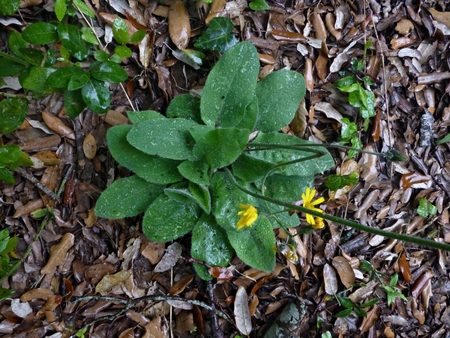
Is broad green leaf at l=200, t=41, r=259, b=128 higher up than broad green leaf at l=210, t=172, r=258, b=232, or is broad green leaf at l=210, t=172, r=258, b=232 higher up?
broad green leaf at l=200, t=41, r=259, b=128

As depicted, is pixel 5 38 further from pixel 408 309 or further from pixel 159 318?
pixel 408 309

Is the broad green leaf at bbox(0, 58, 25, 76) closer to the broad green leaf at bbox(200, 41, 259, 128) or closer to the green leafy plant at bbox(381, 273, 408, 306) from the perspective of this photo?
the broad green leaf at bbox(200, 41, 259, 128)

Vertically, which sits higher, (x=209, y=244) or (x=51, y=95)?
(x=51, y=95)

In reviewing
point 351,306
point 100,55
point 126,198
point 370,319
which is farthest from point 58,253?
point 370,319

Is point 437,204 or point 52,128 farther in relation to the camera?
point 437,204


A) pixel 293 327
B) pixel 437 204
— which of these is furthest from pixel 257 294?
pixel 437 204


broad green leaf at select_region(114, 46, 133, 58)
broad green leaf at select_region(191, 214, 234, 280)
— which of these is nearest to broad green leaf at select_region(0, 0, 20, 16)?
broad green leaf at select_region(114, 46, 133, 58)

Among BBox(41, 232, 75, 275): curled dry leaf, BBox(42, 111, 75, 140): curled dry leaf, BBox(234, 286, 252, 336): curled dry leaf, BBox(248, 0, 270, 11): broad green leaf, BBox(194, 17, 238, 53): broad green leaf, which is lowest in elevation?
BBox(234, 286, 252, 336): curled dry leaf
